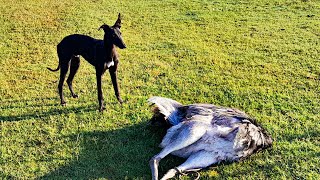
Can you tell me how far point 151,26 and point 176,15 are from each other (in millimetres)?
1054

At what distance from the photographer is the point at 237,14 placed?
1098 cm

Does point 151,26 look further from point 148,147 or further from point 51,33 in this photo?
point 148,147

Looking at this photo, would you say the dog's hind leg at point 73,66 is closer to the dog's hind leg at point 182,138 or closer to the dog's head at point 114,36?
the dog's head at point 114,36

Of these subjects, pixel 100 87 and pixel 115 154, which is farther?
pixel 100 87

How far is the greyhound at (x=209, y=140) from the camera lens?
4.87 metres

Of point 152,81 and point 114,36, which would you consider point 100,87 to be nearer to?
point 114,36

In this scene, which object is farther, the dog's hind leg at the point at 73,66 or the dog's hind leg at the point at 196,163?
the dog's hind leg at the point at 73,66

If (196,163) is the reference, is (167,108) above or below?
above

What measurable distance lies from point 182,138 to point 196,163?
1.10 ft

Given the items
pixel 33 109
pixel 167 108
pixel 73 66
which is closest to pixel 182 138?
pixel 167 108

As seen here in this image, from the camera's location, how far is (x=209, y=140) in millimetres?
4973

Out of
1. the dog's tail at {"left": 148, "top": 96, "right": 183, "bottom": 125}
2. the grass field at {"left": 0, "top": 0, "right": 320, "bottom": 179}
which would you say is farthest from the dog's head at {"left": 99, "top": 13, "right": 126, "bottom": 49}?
the grass field at {"left": 0, "top": 0, "right": 320, "bottom": 179}

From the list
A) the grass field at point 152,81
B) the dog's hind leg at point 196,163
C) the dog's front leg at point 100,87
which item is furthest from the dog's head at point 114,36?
the dog's hind leg at point 196,163

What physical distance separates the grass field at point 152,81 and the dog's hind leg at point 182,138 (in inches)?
9.1
